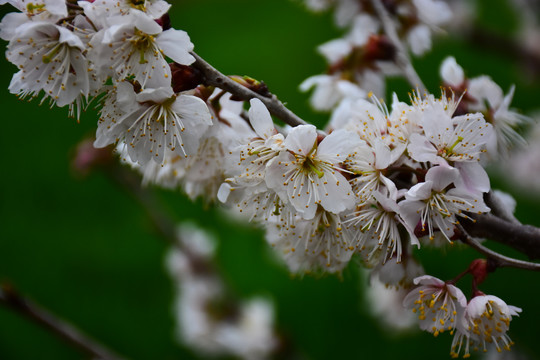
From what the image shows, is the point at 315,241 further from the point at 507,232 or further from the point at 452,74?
the point at 452,74

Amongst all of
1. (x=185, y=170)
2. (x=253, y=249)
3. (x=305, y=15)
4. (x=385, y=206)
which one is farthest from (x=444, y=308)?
(x=305, y=15)

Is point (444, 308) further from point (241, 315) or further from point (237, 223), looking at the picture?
point (237, 223)

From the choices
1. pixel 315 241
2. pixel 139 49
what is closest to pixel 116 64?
pixel 139 49

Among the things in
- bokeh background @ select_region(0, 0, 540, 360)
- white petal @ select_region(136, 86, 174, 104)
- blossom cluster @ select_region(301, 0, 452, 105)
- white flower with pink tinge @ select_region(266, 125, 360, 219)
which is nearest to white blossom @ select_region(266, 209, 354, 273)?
white flower with pink tinge @ select_region(266, 125, 360, 219)

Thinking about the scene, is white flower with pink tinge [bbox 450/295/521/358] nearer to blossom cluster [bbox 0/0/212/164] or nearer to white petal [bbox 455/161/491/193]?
white petal [bbox 455/161/491/193]

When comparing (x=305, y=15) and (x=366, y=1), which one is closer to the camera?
(x=366, y=1)
